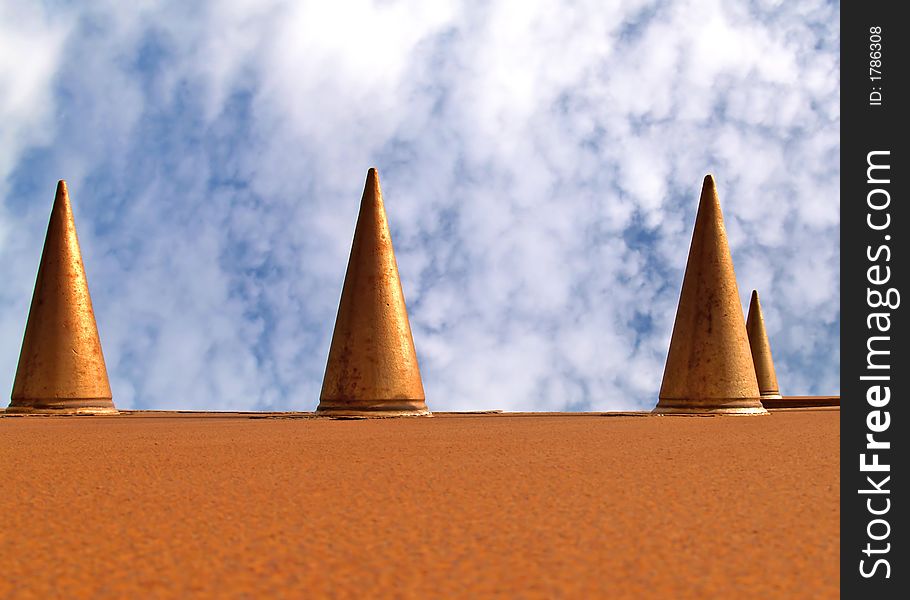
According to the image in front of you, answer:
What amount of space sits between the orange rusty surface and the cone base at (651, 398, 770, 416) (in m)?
5.64

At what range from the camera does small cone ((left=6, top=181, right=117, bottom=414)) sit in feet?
40.0

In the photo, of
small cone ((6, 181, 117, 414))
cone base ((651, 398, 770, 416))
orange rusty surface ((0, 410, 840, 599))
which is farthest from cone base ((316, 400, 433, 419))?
orange rusty surface ((0, 410, 840, 599))

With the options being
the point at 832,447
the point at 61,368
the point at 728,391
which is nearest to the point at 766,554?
the point at 832,447

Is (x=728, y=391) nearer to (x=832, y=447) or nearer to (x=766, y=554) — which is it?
(x=832, y=447)

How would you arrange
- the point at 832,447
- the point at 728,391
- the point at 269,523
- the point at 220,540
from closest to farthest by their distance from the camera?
1. the point at 220,540
2. the point at 269,523
3. the point at 832,447
4. the point at 728,391

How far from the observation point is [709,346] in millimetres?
11406

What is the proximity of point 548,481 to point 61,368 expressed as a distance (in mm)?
10092

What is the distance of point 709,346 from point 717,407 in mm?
795

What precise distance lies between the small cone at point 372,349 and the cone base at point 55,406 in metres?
3.79

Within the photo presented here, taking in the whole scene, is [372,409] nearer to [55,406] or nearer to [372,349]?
[372,349]

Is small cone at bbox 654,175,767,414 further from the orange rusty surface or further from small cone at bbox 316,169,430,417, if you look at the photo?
the orange rusty surface

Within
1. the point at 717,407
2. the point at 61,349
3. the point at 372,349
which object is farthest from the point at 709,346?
the point at 61,349

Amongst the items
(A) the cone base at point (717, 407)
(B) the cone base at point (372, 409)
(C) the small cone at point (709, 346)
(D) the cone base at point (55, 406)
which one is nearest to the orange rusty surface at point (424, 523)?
(B) the cone base at point (372, 409)
